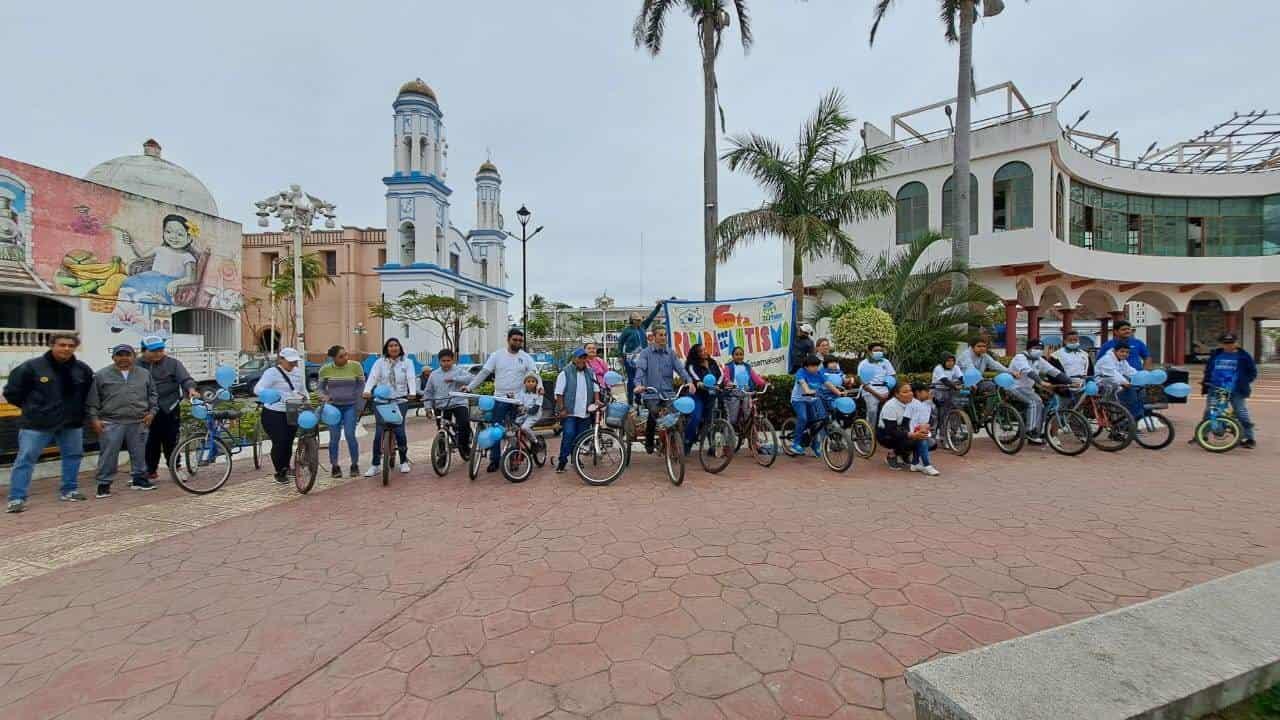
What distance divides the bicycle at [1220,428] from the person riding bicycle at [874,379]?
435 centimetres

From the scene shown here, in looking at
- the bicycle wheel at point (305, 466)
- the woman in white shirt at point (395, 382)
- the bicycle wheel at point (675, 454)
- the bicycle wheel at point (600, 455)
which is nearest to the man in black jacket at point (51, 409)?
the bicycle wheel at point (305, 466)

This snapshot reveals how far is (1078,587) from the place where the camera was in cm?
338

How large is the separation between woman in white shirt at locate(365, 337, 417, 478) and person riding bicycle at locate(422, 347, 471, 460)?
25cm

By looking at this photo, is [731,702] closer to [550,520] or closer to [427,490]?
[550,520]

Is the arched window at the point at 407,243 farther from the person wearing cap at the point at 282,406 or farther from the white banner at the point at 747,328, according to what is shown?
the person wearing cap at the point at 282,406

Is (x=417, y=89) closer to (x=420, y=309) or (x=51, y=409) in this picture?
(x=420, y=309)

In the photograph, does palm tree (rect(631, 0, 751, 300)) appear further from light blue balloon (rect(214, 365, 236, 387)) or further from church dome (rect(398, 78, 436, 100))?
church dome (rect(398, 78, 436, 100))

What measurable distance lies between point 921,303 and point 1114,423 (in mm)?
5539

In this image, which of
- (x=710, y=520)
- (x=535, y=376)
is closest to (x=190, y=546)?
(x=535, y=376)

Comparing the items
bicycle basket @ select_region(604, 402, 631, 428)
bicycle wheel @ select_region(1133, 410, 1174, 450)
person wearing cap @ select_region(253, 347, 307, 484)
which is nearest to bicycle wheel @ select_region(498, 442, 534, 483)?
bicycle basket @ select_region(604, 402, 631, 428)

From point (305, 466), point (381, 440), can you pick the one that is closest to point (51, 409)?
point (305, 466)

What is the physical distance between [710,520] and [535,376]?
300 centimetres

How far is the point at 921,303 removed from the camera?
12.4 metres

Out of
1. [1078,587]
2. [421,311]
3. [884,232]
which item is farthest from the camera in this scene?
[421,311]
